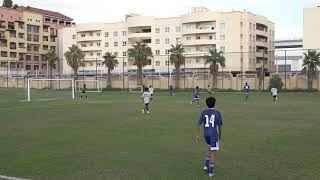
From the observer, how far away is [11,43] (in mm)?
117812

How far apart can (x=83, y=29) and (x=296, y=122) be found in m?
A: 97.8

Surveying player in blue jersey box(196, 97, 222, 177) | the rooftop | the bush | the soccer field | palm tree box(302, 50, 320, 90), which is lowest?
the soccer field

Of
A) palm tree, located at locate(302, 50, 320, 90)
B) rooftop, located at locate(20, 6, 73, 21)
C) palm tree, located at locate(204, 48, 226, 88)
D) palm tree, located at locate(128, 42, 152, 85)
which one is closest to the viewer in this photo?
palm tree, located at locate(302, 50, 320, 90)

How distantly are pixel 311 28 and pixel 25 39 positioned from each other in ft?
252

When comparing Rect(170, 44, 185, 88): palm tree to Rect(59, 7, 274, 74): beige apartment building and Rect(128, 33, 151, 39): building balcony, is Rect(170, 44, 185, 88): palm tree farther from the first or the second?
Rect(128, 33, 151, 39): building balcony

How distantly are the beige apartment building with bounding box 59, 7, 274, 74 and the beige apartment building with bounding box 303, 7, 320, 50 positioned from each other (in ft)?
31.8

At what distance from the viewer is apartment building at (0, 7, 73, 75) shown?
115688 millimetres

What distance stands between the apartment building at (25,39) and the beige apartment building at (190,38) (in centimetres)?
1245

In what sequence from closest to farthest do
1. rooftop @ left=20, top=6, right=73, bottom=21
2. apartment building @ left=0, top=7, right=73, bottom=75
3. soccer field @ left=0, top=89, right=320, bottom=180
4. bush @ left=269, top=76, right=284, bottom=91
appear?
soccer field @ left=0, top=89, right=320, bottom=180, bush @ left=269, top=76, right=284, bottom=91, apartment building @ left=0, top=7, right=73, bottom=75, rooftop @ left=20, top=6, right=73, bottom=21

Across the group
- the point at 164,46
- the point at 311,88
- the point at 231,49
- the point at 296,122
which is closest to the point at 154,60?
the point at 164,46

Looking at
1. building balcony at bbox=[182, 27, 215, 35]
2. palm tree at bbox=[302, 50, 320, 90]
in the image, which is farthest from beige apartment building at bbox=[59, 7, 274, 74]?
palm tree at bbox=[302, 50, 320, 90]

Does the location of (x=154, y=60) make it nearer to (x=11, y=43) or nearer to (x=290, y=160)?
(x=11, y=43)

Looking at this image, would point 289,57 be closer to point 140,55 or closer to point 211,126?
point 140,55

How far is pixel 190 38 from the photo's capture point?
99.4 meters
